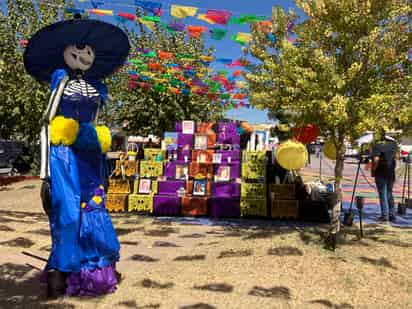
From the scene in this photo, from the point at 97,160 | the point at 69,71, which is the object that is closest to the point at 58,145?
the point at 97,160

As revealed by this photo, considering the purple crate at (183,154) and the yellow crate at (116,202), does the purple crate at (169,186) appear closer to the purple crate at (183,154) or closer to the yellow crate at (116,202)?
the purple crate at (183,154)

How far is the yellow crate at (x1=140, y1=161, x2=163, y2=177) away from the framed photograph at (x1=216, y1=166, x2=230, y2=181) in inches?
54.3

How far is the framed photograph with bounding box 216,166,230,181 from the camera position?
29.2 feet

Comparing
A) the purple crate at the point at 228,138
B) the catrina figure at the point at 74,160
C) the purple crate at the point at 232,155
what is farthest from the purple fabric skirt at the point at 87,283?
the purple crate at the point at 228,138

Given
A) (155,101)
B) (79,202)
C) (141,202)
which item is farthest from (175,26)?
(155,101)

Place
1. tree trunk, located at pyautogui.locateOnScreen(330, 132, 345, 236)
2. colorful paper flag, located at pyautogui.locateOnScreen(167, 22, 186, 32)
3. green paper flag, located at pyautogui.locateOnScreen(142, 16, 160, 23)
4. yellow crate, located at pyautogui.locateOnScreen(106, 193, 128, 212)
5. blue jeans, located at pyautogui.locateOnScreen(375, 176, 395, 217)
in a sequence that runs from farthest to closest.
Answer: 1. yellow crate, located at pyautogui.locateOnScreen(106, 193, 128, 212)
2. blue jeans, located at pyautogui.locateOnScreen(375, 176, 395, 217)
3. colorful paper flag, located at pyautogui.locateOnScreen(167, 22, 186, 32)
4. green paper flag, located at pyautogui.locateOnScreen(142, 16, 160, 23)
5. tree trunk, located at pyautogui.locateOnScreen(330, 132, 345, 236)

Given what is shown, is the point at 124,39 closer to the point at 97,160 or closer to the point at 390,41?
the point at 97,160

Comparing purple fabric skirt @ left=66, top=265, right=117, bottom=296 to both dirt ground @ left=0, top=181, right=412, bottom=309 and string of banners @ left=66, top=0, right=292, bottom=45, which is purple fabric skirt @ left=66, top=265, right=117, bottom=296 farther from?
string of banners @ left=66, top=0, right=292, bottom=45

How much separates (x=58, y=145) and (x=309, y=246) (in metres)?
3.89

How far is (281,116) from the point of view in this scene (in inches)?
233

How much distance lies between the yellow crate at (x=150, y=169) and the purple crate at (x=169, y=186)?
253 mm

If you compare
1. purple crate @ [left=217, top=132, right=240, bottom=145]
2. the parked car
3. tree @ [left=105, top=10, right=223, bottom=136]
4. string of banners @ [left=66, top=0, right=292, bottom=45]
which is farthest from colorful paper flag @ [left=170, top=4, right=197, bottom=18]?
the parked car

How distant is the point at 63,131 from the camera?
147 inches

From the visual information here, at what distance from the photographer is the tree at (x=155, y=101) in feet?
54.0
